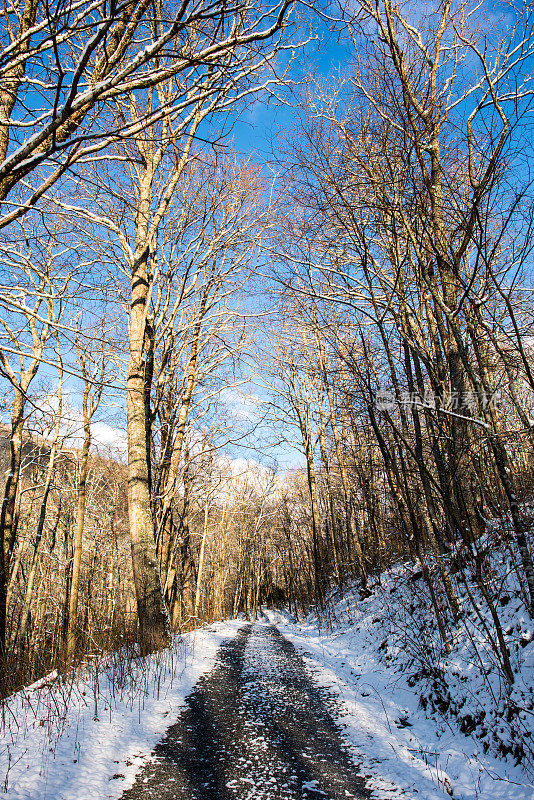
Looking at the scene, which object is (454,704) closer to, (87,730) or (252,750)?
(252,750)

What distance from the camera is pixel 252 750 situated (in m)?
2.89

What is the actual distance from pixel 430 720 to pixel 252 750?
1.60 metres

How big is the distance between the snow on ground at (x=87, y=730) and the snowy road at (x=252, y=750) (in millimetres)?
167

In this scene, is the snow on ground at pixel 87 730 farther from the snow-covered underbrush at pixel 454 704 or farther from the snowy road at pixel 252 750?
the snow-covered underbrush at pixel 454 704

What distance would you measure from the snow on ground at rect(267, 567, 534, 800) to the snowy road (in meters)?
0.23

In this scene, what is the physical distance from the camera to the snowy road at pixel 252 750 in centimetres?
233

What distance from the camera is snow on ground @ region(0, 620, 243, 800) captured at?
86.1 inches

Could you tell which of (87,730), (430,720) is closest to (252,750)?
(87,730)

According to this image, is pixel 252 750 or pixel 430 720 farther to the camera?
pixel 430 720

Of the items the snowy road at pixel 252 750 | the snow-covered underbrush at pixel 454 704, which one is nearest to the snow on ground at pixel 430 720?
the snow-covered underbrush at pixel 454 704

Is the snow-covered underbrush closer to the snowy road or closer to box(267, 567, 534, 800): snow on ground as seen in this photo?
box(267, 567, 534, 800): snow on ground

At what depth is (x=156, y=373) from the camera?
9.48 m

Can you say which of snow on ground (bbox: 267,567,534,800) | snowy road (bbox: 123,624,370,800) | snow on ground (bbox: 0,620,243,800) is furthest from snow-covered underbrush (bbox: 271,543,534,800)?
snow on ground (bbox: 0,620,243,800)

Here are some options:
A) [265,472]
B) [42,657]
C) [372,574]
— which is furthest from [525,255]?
[265,472]
